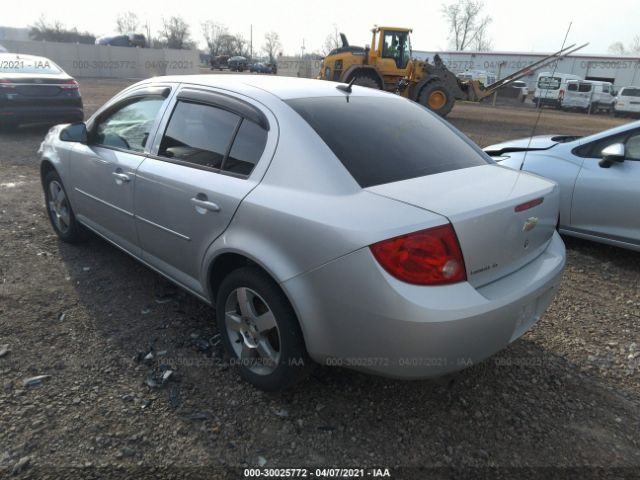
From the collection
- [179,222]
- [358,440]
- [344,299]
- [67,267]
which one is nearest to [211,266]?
[179,222]

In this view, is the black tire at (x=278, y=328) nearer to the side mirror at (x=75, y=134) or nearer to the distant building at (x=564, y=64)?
the side mirror at (x=75, y=134)

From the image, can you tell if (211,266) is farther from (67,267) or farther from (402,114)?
(67,267)

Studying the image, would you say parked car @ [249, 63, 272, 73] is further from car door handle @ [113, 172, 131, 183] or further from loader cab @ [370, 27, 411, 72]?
car door handle @ [113, 172, 131, 183]

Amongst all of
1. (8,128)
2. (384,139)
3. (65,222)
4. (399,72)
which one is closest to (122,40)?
(399,72)

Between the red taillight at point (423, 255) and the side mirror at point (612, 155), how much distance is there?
314 centimetres

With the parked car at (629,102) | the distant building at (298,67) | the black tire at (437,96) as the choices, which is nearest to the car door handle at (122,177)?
the black tire at (437,96)

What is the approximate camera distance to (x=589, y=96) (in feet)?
91.5

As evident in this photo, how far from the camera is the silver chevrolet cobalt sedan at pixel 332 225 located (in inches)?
77.7

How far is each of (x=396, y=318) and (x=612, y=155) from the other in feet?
11.4

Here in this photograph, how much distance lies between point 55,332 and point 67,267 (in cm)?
110

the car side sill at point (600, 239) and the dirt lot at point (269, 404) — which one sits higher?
the car side sill at point (600, 239)

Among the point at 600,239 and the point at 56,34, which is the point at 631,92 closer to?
the point at 600,239

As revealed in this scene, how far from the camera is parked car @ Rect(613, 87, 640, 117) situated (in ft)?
84.3

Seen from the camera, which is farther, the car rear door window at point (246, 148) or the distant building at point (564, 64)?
the distant building at point (564, 64)
